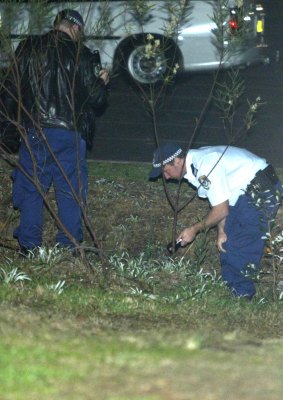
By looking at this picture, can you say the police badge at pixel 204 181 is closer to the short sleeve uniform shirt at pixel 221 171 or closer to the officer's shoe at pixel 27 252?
the short sleeve uniform shirt at pixel 221 171

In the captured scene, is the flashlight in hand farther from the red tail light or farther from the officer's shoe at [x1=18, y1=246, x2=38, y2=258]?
the red tail light

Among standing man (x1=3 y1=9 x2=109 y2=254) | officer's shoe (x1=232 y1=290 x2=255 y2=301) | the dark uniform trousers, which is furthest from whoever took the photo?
the dark uniform trousers

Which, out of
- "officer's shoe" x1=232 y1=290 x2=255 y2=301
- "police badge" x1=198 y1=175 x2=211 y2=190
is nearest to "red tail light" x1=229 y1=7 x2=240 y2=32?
"police badge" x1=198 y1=175 x2=211 y2=190

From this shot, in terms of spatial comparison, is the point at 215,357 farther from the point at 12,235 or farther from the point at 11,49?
the point at 12,235

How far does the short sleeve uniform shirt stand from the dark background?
2848 mm

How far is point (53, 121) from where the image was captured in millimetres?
8008

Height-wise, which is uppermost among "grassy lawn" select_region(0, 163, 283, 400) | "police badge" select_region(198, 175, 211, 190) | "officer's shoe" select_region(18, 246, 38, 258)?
"police badge" select_region(198, 175, 211, 190)

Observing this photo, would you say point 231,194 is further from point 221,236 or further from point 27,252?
point 27,252

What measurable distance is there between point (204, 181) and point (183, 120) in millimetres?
6306

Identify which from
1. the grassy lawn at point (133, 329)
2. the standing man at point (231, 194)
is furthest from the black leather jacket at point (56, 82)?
the grassy lawn at point (133, 329)

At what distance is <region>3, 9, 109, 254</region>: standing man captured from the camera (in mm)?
7652

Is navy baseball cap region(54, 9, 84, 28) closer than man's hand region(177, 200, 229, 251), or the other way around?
navy baseball cap region(54, 9, 84, 28)

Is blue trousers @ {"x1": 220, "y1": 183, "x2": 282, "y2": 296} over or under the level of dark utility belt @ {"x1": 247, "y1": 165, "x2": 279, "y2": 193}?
under

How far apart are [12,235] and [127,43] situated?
6.47 metres
